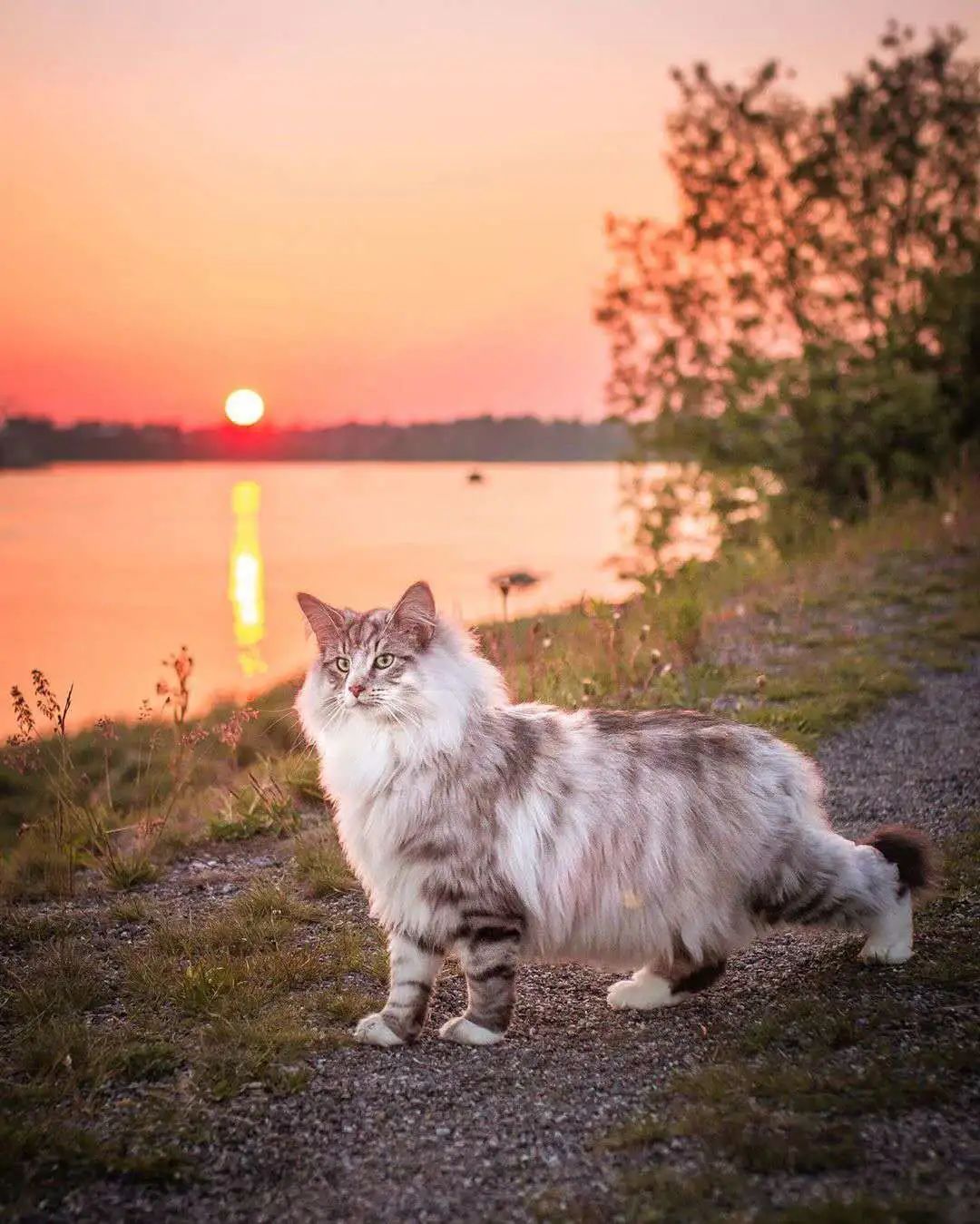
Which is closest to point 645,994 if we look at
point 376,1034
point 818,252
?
point 376,1034

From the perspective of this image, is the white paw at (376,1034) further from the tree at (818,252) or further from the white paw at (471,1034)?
the tree at (818,252)

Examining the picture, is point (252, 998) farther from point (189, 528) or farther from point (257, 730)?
point (189, 528)

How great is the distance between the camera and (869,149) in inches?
795

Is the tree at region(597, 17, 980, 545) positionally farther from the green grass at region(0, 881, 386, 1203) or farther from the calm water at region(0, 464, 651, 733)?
the green grass at region(0, 881, 386, 1203)

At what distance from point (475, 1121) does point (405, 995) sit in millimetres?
736

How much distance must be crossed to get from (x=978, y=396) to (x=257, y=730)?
1413 cm

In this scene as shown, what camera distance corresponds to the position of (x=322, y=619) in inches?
182

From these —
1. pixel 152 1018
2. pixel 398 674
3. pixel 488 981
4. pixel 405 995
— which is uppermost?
pixel 398 674

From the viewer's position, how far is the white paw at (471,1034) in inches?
169

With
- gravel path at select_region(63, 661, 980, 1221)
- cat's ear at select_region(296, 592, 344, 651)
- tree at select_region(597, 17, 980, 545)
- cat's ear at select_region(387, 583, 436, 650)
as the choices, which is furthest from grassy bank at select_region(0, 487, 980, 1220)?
tree at select_region(597, 17, 980, 545)

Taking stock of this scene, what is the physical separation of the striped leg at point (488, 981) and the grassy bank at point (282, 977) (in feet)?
1.73

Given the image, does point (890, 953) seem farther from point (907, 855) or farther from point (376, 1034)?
point (376, 1034)

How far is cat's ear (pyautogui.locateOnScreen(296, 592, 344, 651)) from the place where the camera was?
180 inches

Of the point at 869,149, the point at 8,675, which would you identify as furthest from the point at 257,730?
the point at 869,149
